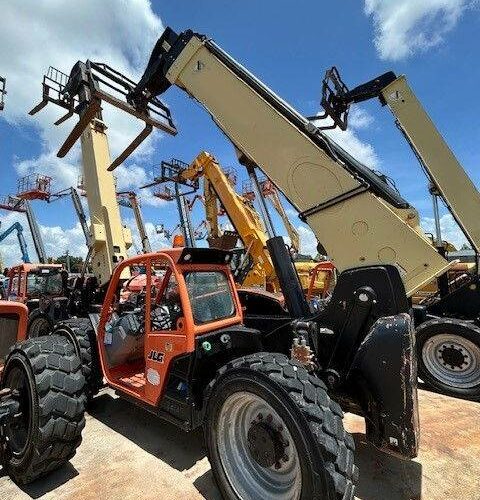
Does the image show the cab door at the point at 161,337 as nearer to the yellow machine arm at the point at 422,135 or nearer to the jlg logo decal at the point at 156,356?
the jlg logo decal at the point at 156,356

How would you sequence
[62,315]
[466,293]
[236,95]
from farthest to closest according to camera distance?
[62,315]
[466,293]
[236,95]

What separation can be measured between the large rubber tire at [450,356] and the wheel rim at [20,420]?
5056 millimetres

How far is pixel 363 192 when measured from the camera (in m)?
3.79

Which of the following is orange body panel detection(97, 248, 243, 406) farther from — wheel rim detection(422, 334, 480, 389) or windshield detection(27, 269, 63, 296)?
windshield detection(27, 269, 63, 296)

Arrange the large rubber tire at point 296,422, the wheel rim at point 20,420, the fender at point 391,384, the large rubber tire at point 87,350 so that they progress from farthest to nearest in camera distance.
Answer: the large rubber tire at point 87,350 < the wheel rim at point 20,420 < the fender at point 391,384 < the large rubber tire at point 296,422

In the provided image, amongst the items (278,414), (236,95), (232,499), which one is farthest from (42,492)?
(236,95)

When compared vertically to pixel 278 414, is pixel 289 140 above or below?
above

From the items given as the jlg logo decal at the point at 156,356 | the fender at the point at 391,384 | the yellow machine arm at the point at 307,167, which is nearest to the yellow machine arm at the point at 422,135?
the yellow machine arm at the point at 307,167

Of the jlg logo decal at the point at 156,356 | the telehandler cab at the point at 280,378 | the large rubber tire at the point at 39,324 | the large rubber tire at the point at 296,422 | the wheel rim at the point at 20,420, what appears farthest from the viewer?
the large rubber tire at the point at 39,324

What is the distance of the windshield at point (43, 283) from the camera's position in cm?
908

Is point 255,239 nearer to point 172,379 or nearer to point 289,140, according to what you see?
point 289,140

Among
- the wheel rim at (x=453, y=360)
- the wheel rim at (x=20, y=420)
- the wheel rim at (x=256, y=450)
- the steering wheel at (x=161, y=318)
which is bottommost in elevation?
the wheel rim at (x=453, y=360)

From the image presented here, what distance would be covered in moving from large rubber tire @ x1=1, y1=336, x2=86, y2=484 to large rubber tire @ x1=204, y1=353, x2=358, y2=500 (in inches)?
50.8

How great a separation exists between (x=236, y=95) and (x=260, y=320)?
2.89 m
